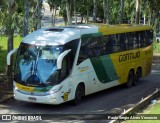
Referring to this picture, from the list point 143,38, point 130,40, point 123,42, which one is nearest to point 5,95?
point 123,42

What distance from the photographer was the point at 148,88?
65.5 ft

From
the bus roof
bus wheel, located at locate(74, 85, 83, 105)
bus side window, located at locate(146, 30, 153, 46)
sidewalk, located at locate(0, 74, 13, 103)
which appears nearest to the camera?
the bus roof

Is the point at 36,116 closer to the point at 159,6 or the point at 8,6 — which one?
the point at 8,6

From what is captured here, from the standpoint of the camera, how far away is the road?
14.9m

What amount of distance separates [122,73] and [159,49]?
2035 cm

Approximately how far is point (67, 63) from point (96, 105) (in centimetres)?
218

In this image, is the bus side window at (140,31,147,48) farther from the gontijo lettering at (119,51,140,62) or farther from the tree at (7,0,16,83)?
the tree at (7,0,16,83)

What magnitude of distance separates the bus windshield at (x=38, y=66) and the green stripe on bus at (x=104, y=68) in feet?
8.04

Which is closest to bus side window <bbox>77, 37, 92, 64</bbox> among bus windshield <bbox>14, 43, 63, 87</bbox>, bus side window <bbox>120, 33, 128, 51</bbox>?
bus windshield <bbox>14, 43, 63, 87</bbox>

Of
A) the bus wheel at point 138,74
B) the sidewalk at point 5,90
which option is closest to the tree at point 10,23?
the sidewalk at point 5,90

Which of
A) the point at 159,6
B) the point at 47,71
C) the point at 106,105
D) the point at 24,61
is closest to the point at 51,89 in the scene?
the point at 47,71

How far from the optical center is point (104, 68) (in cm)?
1775

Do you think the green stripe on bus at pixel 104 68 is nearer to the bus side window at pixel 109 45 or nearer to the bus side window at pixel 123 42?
the bus side window at pixel 109 45

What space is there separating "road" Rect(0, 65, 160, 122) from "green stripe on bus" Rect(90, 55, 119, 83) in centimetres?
78
